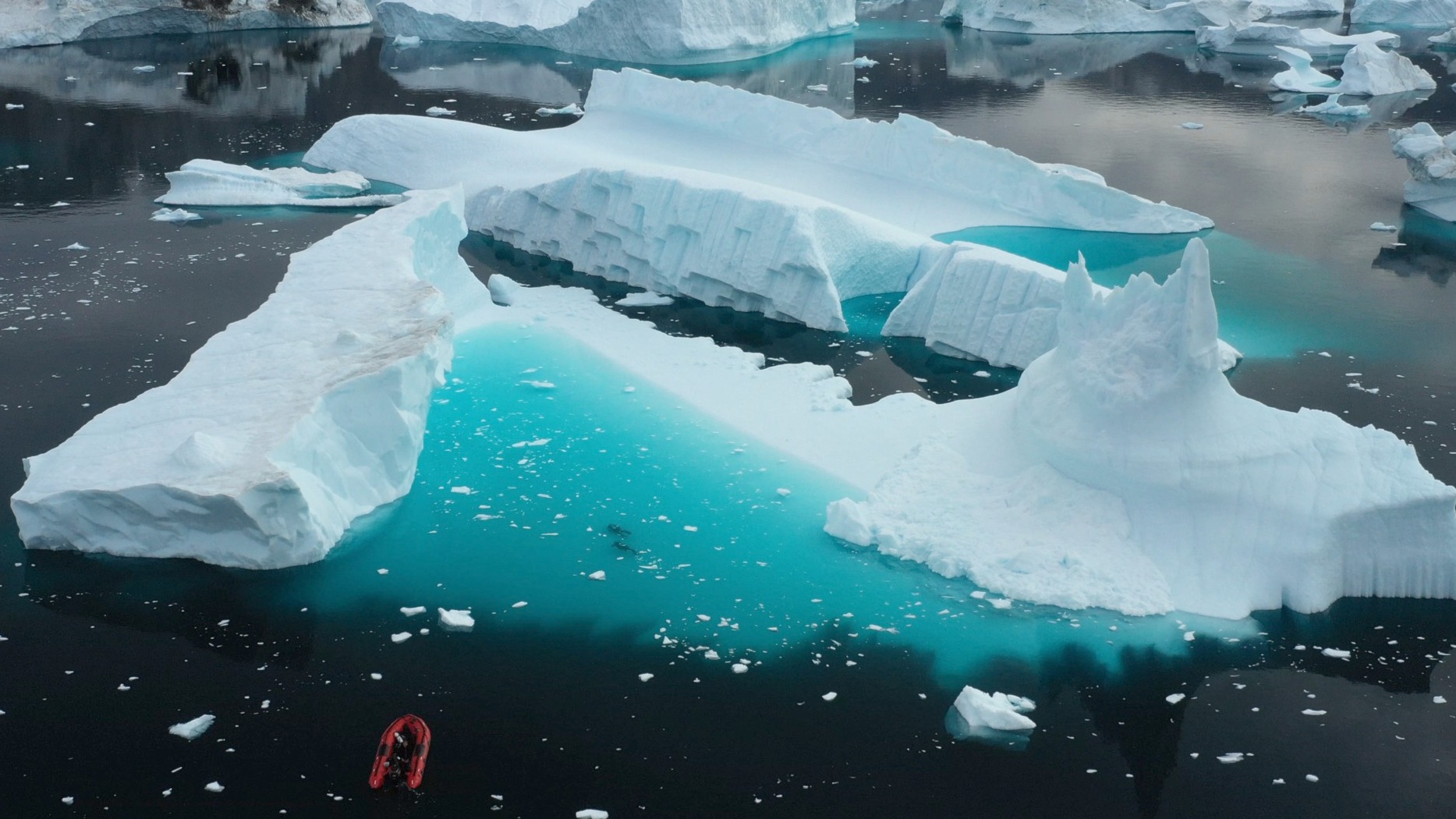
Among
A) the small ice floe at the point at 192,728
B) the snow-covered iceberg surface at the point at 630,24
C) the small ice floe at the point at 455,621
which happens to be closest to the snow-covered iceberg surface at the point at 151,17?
the snow-covered iceberg surface at the point at 630,24

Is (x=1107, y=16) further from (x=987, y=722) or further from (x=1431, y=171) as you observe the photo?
(x=987, y=722)

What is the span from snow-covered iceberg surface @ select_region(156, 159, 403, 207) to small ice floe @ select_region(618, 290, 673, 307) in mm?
4030

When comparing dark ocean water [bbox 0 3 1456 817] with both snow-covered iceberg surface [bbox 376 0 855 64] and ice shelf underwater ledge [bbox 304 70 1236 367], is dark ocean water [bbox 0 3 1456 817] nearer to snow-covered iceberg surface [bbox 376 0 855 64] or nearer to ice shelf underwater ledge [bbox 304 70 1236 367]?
ice shelf underwater ledge [bbox 304 70 1236 367]

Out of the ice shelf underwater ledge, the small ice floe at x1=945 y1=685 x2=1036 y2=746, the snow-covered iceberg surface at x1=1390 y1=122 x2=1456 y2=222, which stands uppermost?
the snow-covered iceberg surface at x1=1390 y1=122 x2=1456 y2=222

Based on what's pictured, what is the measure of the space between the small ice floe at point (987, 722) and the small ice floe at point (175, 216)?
11.2 m

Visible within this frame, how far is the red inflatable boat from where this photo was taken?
19.2 ft

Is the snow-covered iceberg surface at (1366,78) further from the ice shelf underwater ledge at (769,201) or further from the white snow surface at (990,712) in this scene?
the white snow surface at (990,712)

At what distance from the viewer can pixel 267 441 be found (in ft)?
25.1

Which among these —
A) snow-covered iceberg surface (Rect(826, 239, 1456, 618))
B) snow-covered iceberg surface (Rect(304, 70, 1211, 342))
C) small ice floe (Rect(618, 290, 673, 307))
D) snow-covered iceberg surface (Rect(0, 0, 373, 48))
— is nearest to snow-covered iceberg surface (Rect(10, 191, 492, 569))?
small ice floe (Rect(618, 290, 673, 307))

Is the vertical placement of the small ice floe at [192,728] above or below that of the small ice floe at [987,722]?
below

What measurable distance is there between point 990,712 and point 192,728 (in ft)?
13.0

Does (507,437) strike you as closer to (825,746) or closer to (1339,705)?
(825,746)

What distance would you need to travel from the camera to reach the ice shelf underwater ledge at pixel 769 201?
37.8 feet

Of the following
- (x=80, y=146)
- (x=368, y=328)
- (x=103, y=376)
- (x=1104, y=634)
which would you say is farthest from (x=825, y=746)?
(x=80, y=146)
